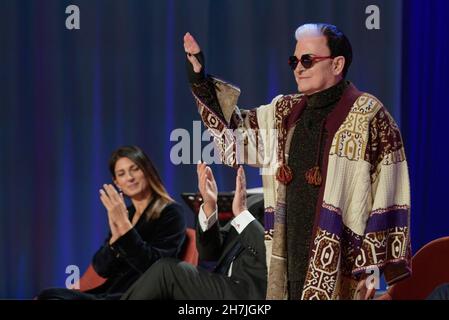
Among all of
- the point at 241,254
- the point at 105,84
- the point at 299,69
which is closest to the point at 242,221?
the point at 241,254

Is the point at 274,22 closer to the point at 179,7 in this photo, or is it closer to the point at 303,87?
the point at 179,7

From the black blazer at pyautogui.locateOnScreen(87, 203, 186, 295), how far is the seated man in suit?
73 cm

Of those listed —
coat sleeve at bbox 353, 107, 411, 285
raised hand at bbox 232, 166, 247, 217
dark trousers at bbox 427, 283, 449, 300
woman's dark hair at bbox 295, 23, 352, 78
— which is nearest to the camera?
coat sleeve at bbox 353, 107, 411, 285

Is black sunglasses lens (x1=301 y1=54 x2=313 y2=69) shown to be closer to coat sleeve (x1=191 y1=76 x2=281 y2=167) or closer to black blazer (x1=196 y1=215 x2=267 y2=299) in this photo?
coat sleeve (x1=191 y1=76 x2=281 y2=167)

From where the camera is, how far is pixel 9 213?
516 cm

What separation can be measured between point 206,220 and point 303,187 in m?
0.76

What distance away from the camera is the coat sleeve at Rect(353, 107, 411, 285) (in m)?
2.76

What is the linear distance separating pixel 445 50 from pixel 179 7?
1.73 metres

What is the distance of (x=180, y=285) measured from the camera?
3367 mm

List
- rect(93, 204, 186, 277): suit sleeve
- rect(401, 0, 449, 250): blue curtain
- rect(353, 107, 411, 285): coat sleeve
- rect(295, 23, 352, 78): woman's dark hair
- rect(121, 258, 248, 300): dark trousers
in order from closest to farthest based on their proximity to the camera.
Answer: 1. rect(353, 107, 411, 285): coat sleeve
2. rect(295, 23, 352, 78): woman's dark hair
3. rect(121, 258, 248, 300): dark trousers
4. rect(93, 204, 186, 277): suit sleeve
5. rect(401, 0, 449, 250): blue curtain

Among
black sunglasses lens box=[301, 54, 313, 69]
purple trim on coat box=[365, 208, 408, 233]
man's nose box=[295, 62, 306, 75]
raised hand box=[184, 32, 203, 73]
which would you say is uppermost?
raised hand box=[184, 32, 203, 73]

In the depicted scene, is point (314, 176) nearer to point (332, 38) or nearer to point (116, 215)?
point (332, 38)

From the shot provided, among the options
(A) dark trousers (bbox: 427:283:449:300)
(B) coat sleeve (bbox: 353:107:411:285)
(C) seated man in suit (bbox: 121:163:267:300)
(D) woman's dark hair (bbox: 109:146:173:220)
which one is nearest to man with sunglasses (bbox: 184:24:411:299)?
(B) coat sleeve (bbox: 353:107:411:285)

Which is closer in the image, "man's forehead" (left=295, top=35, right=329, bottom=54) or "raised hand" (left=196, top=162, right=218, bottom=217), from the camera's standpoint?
"man's forehead" (left=295, top=35, right=329, bottom=54)
